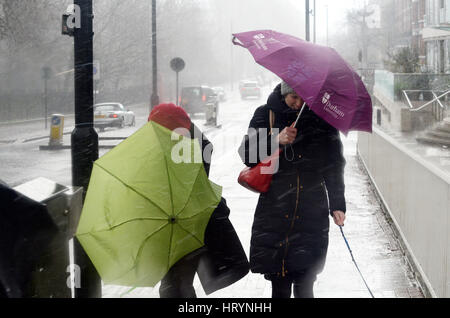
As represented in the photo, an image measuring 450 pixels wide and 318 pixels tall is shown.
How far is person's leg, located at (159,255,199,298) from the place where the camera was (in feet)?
12.8

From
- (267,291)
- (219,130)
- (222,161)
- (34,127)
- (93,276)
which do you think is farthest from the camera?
(34,127)

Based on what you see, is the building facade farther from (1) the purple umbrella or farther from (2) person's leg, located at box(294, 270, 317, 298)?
(2) person's leg, located at box(294, 270, 317, 298)

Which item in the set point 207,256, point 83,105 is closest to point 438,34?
point 83,105

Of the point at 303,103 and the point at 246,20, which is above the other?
the point at 246,20

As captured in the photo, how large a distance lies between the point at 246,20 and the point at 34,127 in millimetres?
75029

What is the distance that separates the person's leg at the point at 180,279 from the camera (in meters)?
3.90

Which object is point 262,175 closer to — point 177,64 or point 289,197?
point 289,197

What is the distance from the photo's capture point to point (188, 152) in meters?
3.80

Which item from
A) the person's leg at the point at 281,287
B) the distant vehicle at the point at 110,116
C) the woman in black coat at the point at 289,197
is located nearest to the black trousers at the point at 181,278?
the woman in black coat at the point at 289,197

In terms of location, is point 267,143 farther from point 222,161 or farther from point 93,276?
point 222,161

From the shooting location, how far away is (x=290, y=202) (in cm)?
399

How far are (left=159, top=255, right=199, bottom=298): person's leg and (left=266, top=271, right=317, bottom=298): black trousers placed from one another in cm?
48

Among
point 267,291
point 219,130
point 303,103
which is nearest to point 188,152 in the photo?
point 303,103

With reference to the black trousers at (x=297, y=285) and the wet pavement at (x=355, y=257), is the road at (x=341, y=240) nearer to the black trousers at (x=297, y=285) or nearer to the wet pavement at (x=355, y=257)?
the wet pavement at (x=355, y=257)
